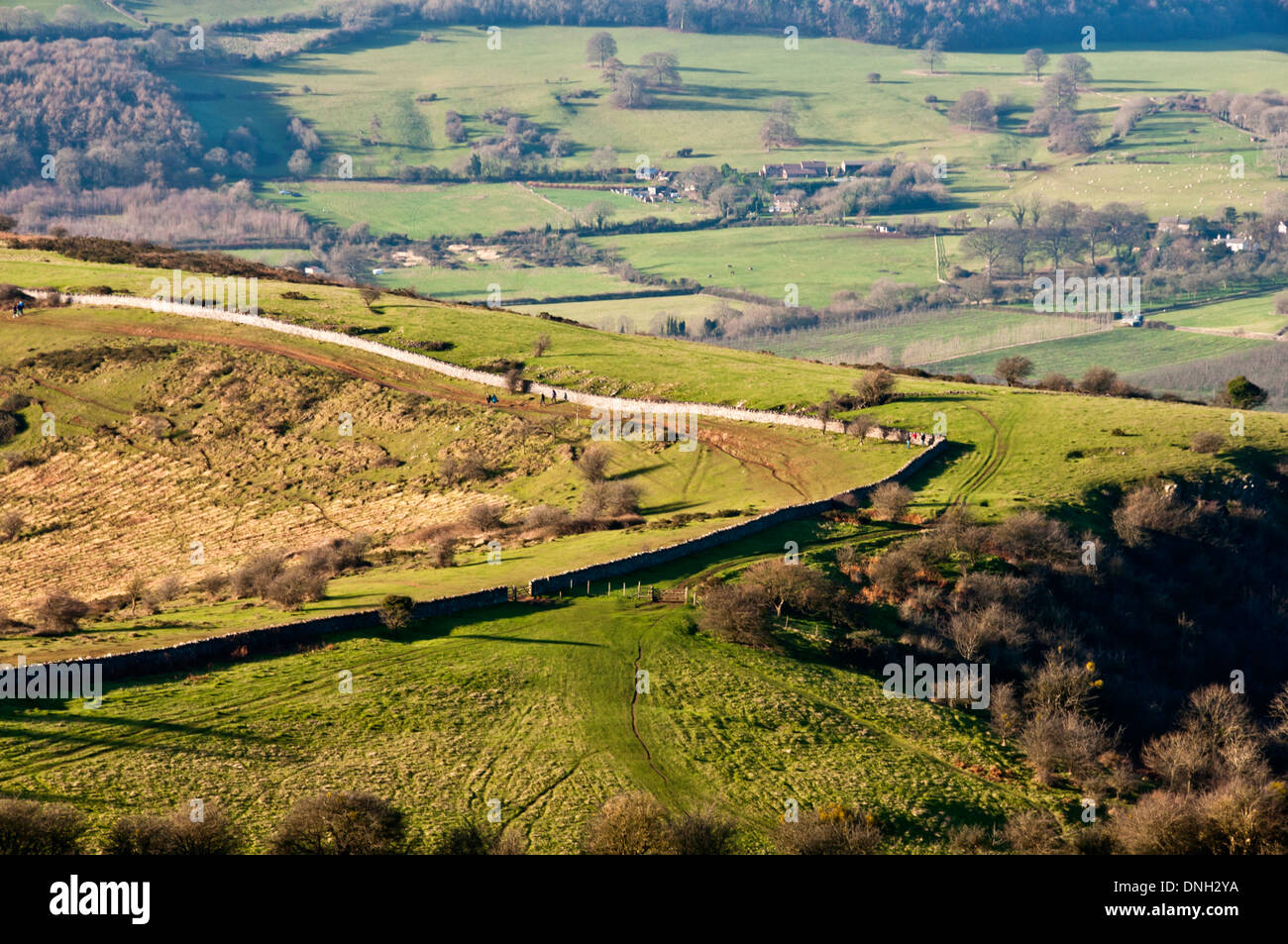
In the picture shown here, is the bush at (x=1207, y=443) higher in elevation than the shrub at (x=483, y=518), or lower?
higher

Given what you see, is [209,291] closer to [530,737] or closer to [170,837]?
[530,737]

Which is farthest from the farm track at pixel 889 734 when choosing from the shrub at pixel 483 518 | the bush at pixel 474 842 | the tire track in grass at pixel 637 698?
the shrub at pixel 483 518

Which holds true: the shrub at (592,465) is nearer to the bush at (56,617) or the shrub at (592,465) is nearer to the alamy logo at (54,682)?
the bush at (56,617)

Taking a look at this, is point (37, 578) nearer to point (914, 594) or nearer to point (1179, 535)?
point (914, 594)

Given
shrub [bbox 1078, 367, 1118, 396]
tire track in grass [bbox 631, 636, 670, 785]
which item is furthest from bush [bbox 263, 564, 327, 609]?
shrub [bbox 1078, 367, 1118, 396]

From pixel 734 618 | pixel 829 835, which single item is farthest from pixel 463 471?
pixel 829 835

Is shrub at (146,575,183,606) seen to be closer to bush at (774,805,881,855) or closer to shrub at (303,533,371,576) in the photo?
shrub at (303,533,371,576)
